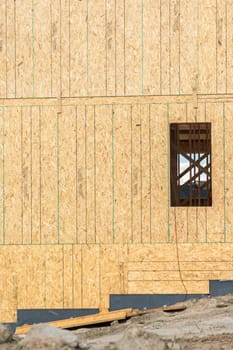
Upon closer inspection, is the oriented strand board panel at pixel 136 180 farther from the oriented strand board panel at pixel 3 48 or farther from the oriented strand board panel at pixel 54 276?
the oriented strand board panel at pixel 3 48

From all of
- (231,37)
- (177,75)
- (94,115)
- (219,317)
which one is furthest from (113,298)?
(231,37)

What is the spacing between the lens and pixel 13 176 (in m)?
12.7

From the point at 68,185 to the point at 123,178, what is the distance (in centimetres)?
133

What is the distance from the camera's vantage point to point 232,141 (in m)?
12.5

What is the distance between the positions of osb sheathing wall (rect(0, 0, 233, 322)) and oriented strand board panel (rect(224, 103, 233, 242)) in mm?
33

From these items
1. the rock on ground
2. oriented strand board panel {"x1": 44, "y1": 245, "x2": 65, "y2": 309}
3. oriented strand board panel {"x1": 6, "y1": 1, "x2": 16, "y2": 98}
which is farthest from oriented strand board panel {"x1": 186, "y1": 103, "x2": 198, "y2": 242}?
the rock on ground

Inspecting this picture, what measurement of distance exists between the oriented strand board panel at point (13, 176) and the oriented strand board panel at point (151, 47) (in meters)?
3.18

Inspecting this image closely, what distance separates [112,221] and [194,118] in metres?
3.13

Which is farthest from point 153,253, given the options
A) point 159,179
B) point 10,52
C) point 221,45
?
point 10,52

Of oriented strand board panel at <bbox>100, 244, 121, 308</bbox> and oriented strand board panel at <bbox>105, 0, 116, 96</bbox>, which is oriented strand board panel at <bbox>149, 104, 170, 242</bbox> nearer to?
oriented strand board panel at <bbox>100, 244, 121, 308</bbox>

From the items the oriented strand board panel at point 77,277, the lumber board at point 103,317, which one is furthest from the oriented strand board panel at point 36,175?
the lumber board at point 103,317

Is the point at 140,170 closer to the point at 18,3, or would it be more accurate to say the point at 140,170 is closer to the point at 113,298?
the point at 113,298

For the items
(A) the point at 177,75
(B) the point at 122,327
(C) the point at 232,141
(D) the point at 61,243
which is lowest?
(B) the point at 122,327

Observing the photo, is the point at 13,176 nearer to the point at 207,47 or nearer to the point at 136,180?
the point at 136,180
